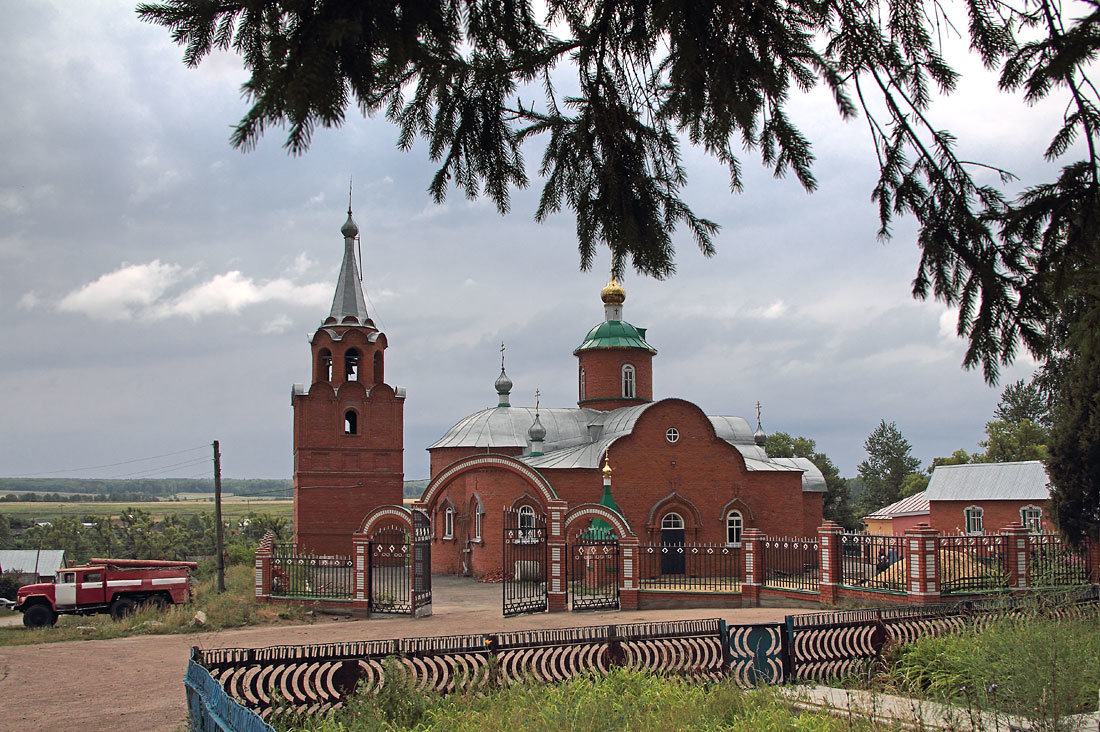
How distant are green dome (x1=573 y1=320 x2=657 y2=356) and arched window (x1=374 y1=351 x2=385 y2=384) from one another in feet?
25.8

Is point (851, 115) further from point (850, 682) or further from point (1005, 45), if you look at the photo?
point (850, 682)

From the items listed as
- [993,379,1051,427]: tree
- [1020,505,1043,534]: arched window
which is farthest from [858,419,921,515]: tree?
[1020,505,1043,534]: arched window

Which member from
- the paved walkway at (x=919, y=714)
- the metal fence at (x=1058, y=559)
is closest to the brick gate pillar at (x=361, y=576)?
the paved walkway at (x=919, y=714)

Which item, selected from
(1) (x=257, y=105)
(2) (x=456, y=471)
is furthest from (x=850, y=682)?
(2) (x=456, y=471)

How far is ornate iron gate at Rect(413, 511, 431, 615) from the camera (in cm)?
1897

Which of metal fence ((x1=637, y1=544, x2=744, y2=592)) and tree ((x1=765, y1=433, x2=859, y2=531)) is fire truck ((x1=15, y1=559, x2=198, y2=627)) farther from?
tree ((x1=765, y1=433, x2=859, y2=531))

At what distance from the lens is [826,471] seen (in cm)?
5738

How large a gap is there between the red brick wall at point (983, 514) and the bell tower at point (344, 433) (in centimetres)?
2267

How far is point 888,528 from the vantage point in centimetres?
4766

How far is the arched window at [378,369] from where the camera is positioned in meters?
28.9

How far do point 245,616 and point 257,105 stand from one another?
688 inches

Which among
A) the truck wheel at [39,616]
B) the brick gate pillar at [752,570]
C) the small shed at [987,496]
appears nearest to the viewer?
the truck wheel at [39,616]

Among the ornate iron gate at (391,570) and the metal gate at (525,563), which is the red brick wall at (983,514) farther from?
the ornate iron gate at (391,570)

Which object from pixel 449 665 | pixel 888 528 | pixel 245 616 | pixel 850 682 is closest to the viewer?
pixel 449 665
